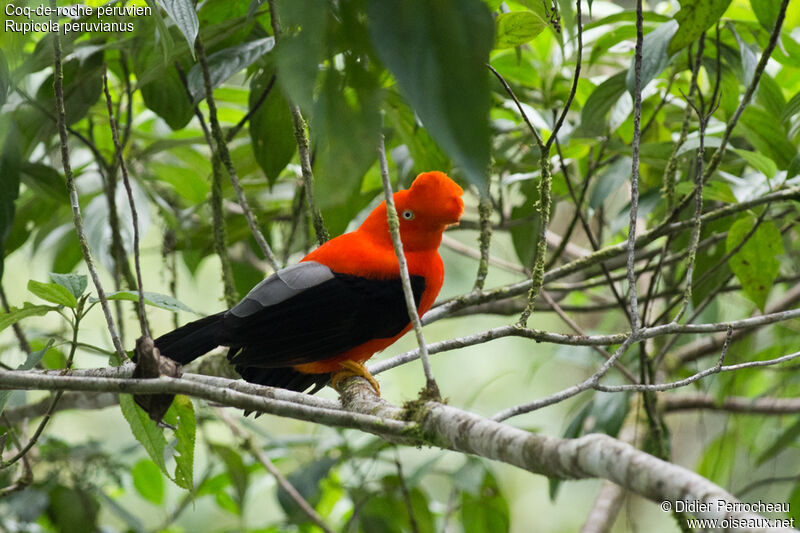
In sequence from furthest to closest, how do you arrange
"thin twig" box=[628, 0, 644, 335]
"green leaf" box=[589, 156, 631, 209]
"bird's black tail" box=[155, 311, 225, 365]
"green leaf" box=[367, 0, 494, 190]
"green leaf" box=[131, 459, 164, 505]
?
"green leaf" box=[131, 459, 164, 505] → "green leaf" box=[589, 156, 631, 209] → "bird's black tail" box=[155, 311, 225, 365] → "thin twig" box=[628, 0, 644, 335] → "green leaf" box=[367, 0, 494, 190]

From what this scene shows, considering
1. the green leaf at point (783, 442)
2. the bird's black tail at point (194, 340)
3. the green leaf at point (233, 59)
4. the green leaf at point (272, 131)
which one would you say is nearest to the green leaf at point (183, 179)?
the green leaf at point (272, 131)

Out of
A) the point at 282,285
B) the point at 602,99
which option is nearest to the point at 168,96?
the point at 282,285

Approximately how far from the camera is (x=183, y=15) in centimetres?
124

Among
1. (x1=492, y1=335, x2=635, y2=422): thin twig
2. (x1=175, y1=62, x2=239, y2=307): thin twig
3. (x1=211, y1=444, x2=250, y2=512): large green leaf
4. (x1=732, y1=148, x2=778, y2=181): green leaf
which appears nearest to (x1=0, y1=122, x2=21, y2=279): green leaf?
(x1=175, y1=62, x2=239, y2=307): thin twig

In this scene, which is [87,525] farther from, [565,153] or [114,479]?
[565,153]

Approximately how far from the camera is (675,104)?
8.46 feet

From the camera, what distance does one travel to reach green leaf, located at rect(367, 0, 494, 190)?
43 centimetres

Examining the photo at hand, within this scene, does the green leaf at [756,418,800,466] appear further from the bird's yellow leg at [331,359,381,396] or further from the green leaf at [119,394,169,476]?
the green leaf at [119,394,169,476]

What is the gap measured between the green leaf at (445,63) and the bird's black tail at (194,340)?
55.6 inches

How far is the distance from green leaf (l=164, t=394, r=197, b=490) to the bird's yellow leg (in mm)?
542

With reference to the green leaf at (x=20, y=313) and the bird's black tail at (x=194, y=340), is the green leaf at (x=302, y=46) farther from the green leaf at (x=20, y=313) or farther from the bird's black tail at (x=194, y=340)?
the bird's black tail at (x=194, y=340)

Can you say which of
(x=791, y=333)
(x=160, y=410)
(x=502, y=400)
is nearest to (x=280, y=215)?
(x=160, y=410)

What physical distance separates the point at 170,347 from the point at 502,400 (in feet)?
17.1

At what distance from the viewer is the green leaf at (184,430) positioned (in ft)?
4.98
